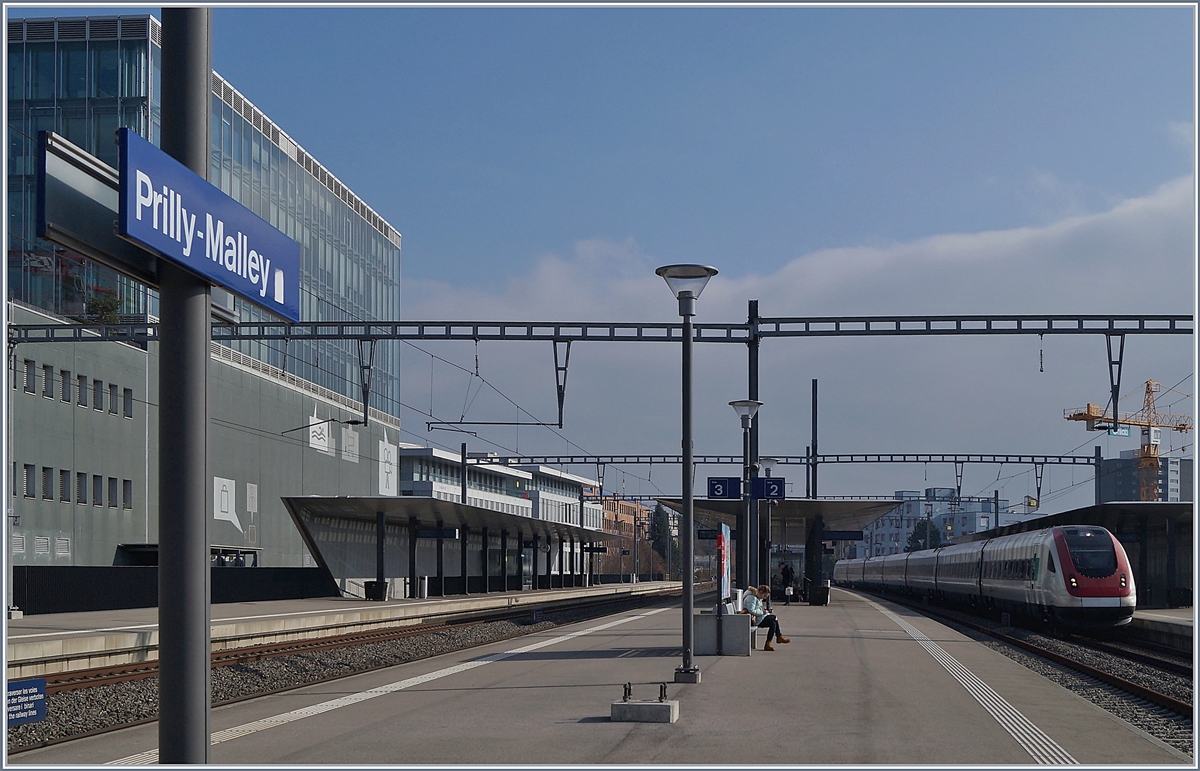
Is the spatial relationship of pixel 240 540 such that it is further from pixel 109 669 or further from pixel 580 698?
pixel 580 698

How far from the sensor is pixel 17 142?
46.9m

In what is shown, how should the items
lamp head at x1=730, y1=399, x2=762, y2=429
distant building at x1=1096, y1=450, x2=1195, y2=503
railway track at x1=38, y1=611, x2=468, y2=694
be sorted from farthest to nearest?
distant building at x1=1096, y1=450, x2=1195, y2=503, lamp head at x1=730, y1=399, x2=762, y2=429, railway track at x1=38, y1=611, x2=468, y2=694

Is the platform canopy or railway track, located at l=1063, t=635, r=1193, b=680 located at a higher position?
the platform canopy

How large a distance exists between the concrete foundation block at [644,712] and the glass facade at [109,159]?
29.0m

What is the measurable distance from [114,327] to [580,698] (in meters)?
19.9

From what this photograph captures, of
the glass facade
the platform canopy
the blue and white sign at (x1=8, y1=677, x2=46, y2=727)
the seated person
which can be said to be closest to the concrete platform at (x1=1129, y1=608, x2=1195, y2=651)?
the seated person

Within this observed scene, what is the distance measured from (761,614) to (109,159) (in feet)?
85.3

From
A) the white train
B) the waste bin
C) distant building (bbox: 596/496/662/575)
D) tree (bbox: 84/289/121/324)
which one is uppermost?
tree (bbox: 84/289/121/324)

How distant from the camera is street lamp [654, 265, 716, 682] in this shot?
14914 millimetres

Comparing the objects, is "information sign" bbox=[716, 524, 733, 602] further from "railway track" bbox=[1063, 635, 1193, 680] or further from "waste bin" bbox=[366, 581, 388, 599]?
"waste bin" bbox=[366, 581, 388, 599]

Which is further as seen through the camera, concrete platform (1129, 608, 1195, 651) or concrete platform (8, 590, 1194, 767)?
concrete platform (1129, 608, 1195, 651)

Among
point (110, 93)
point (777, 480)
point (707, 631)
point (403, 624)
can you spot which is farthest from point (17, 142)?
point (707, 631)

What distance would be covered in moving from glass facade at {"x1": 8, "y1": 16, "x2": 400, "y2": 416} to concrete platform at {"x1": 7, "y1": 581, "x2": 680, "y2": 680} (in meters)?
10.9

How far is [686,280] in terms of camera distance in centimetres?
1498
